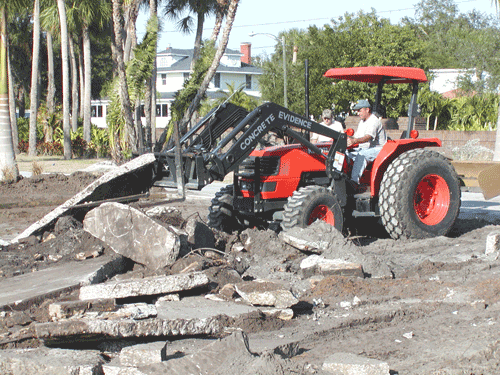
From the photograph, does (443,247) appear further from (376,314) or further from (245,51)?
(245,51)

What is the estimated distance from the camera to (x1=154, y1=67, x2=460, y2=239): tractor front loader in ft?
26.1

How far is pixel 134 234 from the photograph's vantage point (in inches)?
Answer: 272

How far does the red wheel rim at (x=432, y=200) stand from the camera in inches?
357

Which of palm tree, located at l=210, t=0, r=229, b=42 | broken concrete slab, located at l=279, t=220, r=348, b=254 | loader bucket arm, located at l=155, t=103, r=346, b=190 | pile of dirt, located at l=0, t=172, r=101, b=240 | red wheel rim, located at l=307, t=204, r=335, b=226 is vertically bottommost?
pile of dirt, located at l=0, t=172, r=101, b=240

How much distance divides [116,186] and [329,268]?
318 cm

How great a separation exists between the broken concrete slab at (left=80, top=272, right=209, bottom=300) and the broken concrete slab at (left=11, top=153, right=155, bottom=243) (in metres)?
2.49

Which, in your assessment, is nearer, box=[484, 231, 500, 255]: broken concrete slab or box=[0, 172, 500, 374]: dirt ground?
box=[0, 172, 500, 374]: dirt ground

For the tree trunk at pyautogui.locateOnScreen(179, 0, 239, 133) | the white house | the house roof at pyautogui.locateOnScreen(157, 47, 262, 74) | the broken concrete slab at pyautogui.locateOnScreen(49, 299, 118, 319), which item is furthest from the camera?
the house roof at pyautogui.locateOnScreen(157, 47, 262, 74)

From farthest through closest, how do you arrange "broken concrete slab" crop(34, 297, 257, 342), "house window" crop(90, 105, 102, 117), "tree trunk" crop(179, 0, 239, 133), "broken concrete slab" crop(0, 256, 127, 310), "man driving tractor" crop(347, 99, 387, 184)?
"house window" crop(90, 105, 102, 117)
"tree trunk" crop(179, 0, 239, 133)
"man driving tractor" crop(347, 99, 387, 184)
"broken concrete slab" crop(0, 256, 127, 310)
"broken concrete slab" crop(34, 297, 257, 342)

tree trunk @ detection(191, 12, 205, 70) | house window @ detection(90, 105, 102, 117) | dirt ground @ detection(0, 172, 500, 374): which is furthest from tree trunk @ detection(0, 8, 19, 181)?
house window @ detection(90, 105, 102, 117)

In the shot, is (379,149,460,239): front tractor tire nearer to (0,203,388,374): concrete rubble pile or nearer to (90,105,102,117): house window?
(0,203,388,374): concrete rubble pile

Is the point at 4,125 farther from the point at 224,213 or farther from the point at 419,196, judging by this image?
the point at 419,196

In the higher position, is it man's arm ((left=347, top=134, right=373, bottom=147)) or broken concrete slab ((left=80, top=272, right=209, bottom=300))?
man's arm ((left=347, top=134, right=373, bottom=147))

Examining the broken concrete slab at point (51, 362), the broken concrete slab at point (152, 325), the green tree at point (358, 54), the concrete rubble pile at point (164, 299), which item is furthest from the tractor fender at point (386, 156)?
the green tree at point (358, 54)
